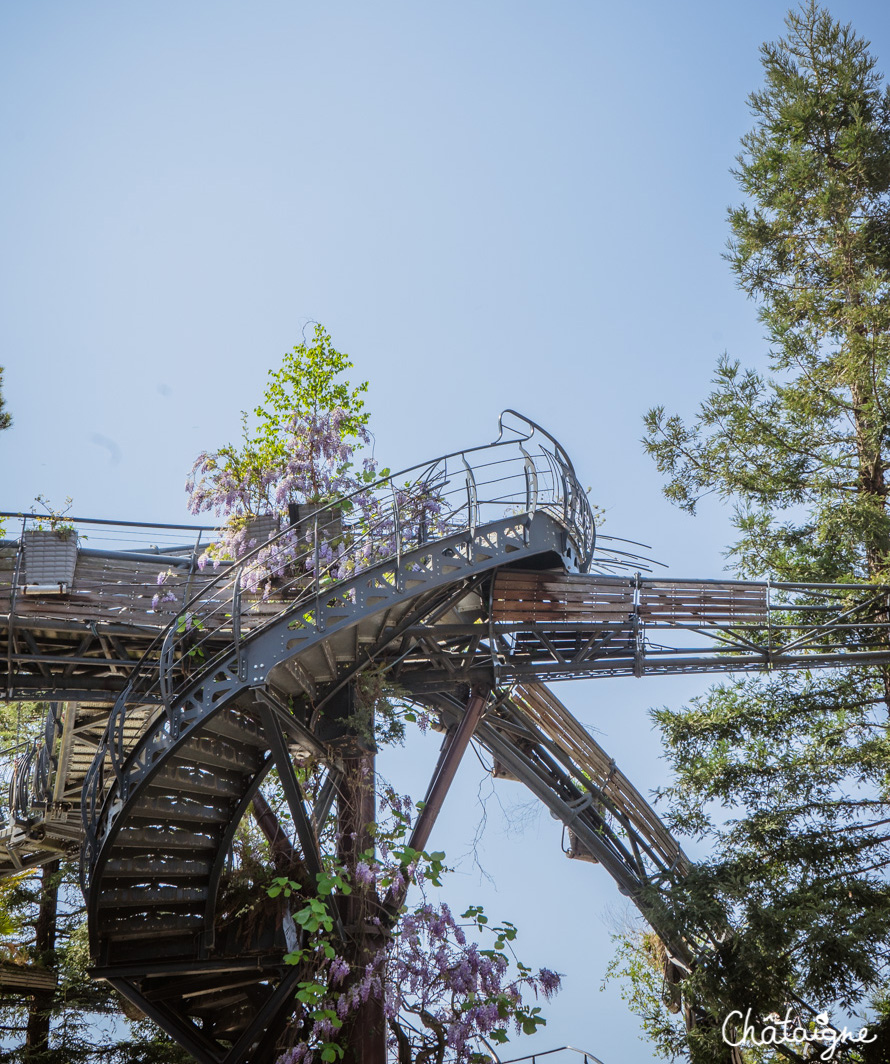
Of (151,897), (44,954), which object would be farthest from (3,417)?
(44,954)

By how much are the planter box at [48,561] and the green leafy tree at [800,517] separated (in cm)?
676

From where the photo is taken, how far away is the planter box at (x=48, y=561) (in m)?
9.80

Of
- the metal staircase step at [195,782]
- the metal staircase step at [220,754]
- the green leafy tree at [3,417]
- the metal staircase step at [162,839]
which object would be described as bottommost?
the metal staircase step at [162,839]

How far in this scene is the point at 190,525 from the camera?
11.8 metres

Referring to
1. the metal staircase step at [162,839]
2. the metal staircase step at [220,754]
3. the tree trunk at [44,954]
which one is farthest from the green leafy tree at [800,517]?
the tree trunk at [44,954]

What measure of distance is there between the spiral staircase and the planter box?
103 mm

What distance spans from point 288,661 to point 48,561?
2.88 m

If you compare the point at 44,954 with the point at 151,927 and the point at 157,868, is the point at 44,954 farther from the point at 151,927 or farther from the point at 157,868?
the point at 157,868

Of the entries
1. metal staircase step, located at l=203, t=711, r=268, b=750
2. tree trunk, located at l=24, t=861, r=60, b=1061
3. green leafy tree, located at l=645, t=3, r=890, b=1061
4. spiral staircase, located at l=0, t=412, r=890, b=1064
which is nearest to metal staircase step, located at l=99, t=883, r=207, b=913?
spiral staircase, located at l=0, t=412, r=890, b=1064

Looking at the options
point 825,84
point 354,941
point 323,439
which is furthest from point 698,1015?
point 825,84

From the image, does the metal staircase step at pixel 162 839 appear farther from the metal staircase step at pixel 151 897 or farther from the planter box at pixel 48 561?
the planter box at pixel 48 561

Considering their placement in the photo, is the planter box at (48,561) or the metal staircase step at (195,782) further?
the planter box at (48,561)

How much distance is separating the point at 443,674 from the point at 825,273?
7553 mm

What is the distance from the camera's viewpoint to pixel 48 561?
9922 millimetres
